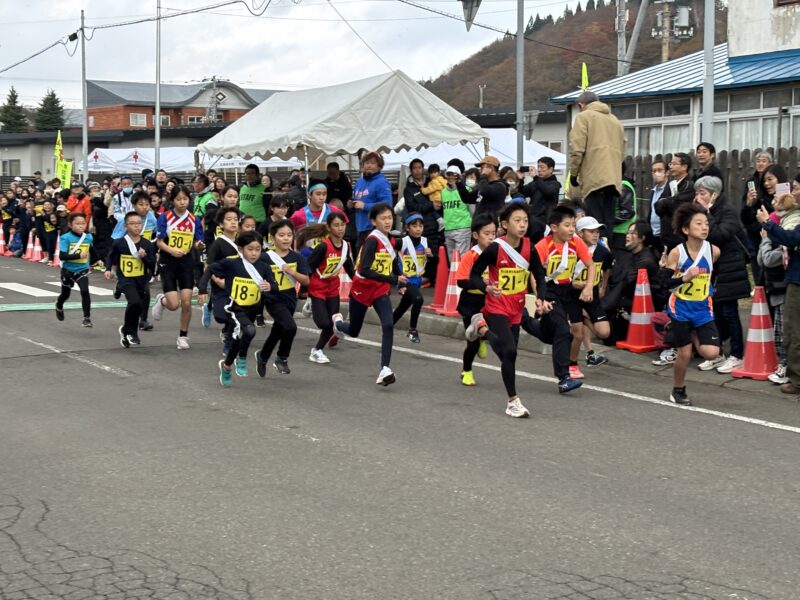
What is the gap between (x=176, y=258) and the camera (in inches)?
498

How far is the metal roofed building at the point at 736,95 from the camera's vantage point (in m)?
21.2

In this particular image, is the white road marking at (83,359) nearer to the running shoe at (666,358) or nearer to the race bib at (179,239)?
the race bib at (179,239)

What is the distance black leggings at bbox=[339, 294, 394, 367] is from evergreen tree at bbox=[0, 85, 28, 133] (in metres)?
97.9

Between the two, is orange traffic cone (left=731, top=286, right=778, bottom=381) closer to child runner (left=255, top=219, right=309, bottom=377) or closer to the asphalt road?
the asphalt road

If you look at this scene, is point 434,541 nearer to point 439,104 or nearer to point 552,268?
point 552,268

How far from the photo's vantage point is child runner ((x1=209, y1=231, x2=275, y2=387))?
32.3 feet

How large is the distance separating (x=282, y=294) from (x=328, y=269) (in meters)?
0.71

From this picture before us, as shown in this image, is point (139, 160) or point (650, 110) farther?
point (139, 160)

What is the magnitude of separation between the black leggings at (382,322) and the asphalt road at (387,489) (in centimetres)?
36

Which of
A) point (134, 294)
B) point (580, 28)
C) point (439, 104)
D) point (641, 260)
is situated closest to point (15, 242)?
point (439, 104)

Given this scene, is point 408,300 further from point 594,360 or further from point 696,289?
point 696,289

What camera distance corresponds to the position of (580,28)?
72.2 metres

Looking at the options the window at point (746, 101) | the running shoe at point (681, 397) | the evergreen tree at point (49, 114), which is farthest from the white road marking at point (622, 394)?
the evergreen tree at point (49, 114)

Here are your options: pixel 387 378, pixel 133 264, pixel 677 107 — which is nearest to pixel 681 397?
pixel 387 378
